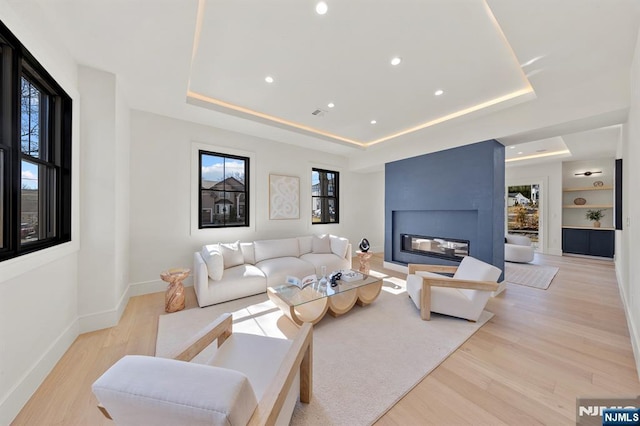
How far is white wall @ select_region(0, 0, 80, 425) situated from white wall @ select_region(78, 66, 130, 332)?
0.10 m

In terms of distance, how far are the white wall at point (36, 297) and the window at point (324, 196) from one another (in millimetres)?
4117

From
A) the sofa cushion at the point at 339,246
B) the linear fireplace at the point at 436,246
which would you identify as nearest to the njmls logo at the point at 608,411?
the linear fireplace at the point at 436,246

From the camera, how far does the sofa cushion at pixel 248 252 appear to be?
4074mm

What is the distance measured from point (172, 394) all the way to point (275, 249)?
372 cm

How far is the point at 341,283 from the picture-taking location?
312 centimetres

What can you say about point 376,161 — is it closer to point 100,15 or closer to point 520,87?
point 520,87

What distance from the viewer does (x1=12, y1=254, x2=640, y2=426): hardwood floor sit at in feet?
5.05

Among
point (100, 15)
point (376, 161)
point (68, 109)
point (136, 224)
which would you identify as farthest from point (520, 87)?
point (136, 224)

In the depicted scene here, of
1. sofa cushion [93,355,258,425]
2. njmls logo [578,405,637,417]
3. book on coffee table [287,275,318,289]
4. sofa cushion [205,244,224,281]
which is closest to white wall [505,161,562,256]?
njmls logo [578,405,637,417]

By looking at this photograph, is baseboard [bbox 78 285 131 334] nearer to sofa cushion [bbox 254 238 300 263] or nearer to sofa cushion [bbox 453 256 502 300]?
sofa cushion [bbox 254 238 300 263]

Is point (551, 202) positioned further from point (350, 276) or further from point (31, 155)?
point (31, 155)

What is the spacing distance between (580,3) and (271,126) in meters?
3.66

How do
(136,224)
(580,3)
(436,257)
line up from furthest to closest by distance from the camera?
(436,257) → (136,224) → (580,3)

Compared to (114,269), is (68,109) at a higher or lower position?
higher
